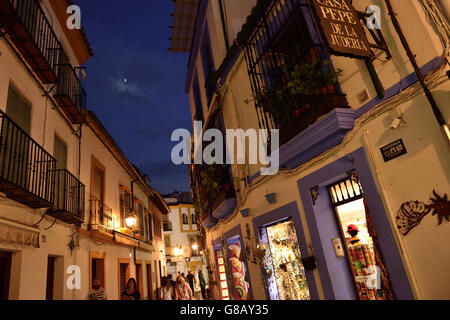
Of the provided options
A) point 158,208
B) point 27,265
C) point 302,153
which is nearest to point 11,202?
point 27,265

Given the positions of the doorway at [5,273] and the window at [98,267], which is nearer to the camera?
the doorway at [5,273]

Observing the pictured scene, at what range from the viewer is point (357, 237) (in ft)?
16.1

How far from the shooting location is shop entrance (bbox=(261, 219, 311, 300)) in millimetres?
6121

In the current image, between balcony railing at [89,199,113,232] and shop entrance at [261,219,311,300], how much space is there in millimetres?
5362

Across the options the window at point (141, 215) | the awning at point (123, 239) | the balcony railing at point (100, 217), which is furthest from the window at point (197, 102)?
the window at point (141, 215)

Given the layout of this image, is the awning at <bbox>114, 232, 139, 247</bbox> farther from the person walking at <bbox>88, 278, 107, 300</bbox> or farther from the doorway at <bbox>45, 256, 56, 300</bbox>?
the doorway at <bbox>45, 256, 56, 300</bbox>

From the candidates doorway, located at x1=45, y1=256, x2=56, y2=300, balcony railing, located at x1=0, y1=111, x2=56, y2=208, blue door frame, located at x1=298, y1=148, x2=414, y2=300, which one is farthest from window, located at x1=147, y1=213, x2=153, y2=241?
blue door frame, located at x1=298, y1=148, x2=414, y2=300

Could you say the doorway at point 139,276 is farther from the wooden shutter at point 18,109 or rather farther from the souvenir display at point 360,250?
the souvenir display at point 360,250

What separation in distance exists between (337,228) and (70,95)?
7.90 m

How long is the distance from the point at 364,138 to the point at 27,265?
6.49 m

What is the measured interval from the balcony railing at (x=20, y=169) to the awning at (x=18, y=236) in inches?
21.7

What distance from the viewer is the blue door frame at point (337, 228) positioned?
12.9 ft

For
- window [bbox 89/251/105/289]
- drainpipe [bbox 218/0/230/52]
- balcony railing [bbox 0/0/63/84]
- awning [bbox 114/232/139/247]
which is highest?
drainpipe [bbox 218/0/230/52]

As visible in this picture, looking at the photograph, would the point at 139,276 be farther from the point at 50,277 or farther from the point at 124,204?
the point at 50,277
